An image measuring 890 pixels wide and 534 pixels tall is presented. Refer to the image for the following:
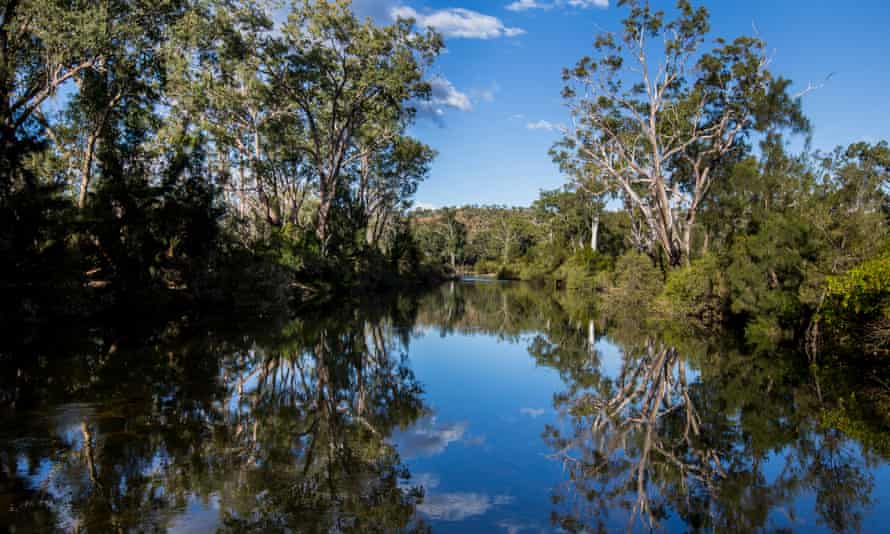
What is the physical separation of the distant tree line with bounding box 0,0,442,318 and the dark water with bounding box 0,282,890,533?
16.0 ft

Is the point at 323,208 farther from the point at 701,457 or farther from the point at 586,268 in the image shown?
the point at 701,457

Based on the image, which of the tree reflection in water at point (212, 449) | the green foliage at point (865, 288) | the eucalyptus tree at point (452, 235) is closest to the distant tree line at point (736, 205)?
the green foliage at point (865, 288)

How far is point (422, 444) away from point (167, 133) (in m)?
21.5

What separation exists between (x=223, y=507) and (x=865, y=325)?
1197 cm

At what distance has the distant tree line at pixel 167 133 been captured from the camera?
14992 mm

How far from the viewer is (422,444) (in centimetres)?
679

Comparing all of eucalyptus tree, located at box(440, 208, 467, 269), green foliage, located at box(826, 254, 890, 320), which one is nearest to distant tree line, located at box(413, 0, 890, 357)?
green foliage, located at box(826, 254, 890, 320)

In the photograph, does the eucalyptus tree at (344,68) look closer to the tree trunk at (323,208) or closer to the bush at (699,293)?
the tree trunk at (323,208)

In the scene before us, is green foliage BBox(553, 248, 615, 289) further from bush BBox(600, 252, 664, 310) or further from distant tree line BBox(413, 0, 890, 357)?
bush BBox(600, 252, 664, 310)

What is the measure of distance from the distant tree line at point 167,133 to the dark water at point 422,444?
4.87 m

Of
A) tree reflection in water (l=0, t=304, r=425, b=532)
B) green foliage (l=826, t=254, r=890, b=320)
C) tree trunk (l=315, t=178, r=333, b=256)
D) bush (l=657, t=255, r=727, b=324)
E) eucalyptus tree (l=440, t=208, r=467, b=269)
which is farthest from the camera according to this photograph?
eucalyptus tree (l=440, t=208, r=467, b=269)

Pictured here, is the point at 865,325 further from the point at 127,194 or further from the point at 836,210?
the point at 127,194

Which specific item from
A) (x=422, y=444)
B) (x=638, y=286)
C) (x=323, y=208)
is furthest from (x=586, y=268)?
(x=422, y=444)

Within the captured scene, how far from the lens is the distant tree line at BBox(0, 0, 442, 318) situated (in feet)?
49.2
